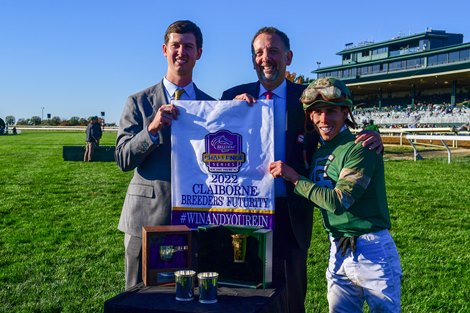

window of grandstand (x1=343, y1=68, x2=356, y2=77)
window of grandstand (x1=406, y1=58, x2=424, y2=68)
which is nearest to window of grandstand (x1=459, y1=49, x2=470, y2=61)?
window of grandstand (x1=406, y1=58, x2=424, y2=68)

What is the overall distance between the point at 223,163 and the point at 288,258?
0.88 metres

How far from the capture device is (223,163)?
328cm

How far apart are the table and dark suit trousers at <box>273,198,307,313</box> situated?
1.75 feet

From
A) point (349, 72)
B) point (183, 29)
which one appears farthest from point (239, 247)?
point (349, 72)

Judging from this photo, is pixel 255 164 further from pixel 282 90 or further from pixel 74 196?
pixel 74 196

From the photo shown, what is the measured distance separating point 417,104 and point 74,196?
53.8 meters

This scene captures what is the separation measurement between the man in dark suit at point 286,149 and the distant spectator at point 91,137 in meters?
19.0

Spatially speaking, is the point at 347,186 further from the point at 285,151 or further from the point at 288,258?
the point at 288,258

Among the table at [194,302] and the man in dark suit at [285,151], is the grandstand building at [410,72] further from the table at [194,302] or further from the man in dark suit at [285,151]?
the table at [194,302]

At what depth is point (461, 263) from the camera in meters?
6.41

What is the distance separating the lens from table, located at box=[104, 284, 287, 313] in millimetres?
2736

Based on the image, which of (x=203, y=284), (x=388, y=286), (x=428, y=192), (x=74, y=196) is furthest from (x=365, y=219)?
(x=74, y=196)

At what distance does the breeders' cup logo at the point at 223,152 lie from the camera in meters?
3.26

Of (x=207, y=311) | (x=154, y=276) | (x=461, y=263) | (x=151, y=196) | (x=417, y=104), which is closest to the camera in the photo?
(x=207, y=311)
